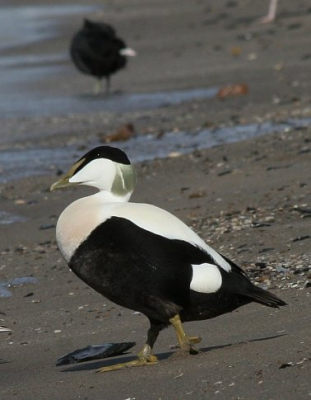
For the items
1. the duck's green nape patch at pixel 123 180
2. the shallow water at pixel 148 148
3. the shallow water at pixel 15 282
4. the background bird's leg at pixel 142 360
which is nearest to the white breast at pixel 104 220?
the duck's green nape patch at pixel 123 180

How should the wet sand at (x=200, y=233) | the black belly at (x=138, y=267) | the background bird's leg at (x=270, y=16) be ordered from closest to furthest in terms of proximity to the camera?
the wet sand at (x=200, y=233) → the black belly at (x=138, y=267) → the background bird's leg at (x=270, y=16)

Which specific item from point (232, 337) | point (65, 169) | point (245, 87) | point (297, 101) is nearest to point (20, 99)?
point (245, 87)

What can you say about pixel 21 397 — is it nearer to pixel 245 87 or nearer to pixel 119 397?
pixel 119 397

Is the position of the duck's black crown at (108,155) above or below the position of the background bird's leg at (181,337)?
above

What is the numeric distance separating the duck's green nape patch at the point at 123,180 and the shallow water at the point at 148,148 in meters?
5.28

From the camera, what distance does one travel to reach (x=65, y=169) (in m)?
10.7

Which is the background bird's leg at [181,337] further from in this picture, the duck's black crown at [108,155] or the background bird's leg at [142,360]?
the duck's black crown at [108,155]

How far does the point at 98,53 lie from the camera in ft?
55.5

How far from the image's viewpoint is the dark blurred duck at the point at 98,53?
54.9ft

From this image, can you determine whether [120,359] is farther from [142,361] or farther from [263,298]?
[263,298]

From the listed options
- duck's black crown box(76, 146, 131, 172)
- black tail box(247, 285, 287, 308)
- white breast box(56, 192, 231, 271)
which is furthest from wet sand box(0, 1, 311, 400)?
duck's black crown box(76, 146, 131, 172)

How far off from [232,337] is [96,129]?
7857 millimetres

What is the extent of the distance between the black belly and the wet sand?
0.87 ft

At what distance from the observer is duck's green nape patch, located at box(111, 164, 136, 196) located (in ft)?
17.3
